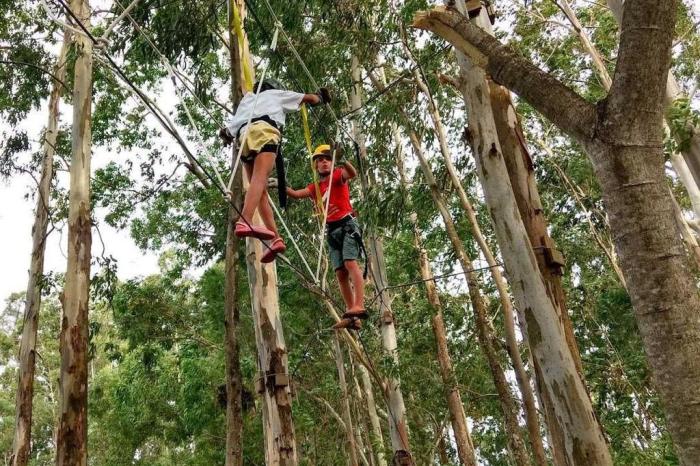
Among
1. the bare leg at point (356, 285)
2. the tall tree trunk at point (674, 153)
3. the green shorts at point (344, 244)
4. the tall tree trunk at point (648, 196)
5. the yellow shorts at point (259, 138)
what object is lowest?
the tall tree trunk at point (648, 196)

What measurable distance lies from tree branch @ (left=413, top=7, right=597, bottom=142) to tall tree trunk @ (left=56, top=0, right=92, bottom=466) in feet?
14.3

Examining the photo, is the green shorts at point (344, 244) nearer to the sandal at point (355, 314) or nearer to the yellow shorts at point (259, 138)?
the sandal at point (355, 314)

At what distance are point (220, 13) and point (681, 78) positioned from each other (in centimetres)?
754

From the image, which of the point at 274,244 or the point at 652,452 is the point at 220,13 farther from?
the point at 652,452

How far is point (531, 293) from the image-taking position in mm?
2846

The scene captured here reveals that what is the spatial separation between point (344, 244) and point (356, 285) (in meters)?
0.32

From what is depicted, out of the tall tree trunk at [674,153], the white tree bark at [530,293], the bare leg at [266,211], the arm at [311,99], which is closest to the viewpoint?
the white tree bark at [530,293]

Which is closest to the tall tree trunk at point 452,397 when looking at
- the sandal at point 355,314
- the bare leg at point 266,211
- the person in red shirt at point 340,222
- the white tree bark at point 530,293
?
the person in red shirt at point 340,222

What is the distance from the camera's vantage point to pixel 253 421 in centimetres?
1195

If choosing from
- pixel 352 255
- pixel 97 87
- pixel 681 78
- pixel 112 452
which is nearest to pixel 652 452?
pixel 681 78

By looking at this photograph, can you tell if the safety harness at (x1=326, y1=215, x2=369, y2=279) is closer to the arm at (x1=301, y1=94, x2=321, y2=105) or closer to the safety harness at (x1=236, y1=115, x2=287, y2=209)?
the safety harness at (x1=236, y1=115, x2=287, y2=209)

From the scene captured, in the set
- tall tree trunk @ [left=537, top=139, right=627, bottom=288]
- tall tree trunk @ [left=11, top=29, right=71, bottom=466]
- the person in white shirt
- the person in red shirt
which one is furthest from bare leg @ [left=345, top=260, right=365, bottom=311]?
tall tree trunk @ [left=537, top=139, right=627, bottom=288]

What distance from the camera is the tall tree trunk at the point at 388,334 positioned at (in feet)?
22.1

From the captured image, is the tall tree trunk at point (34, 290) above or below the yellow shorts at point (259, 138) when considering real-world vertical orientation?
above
